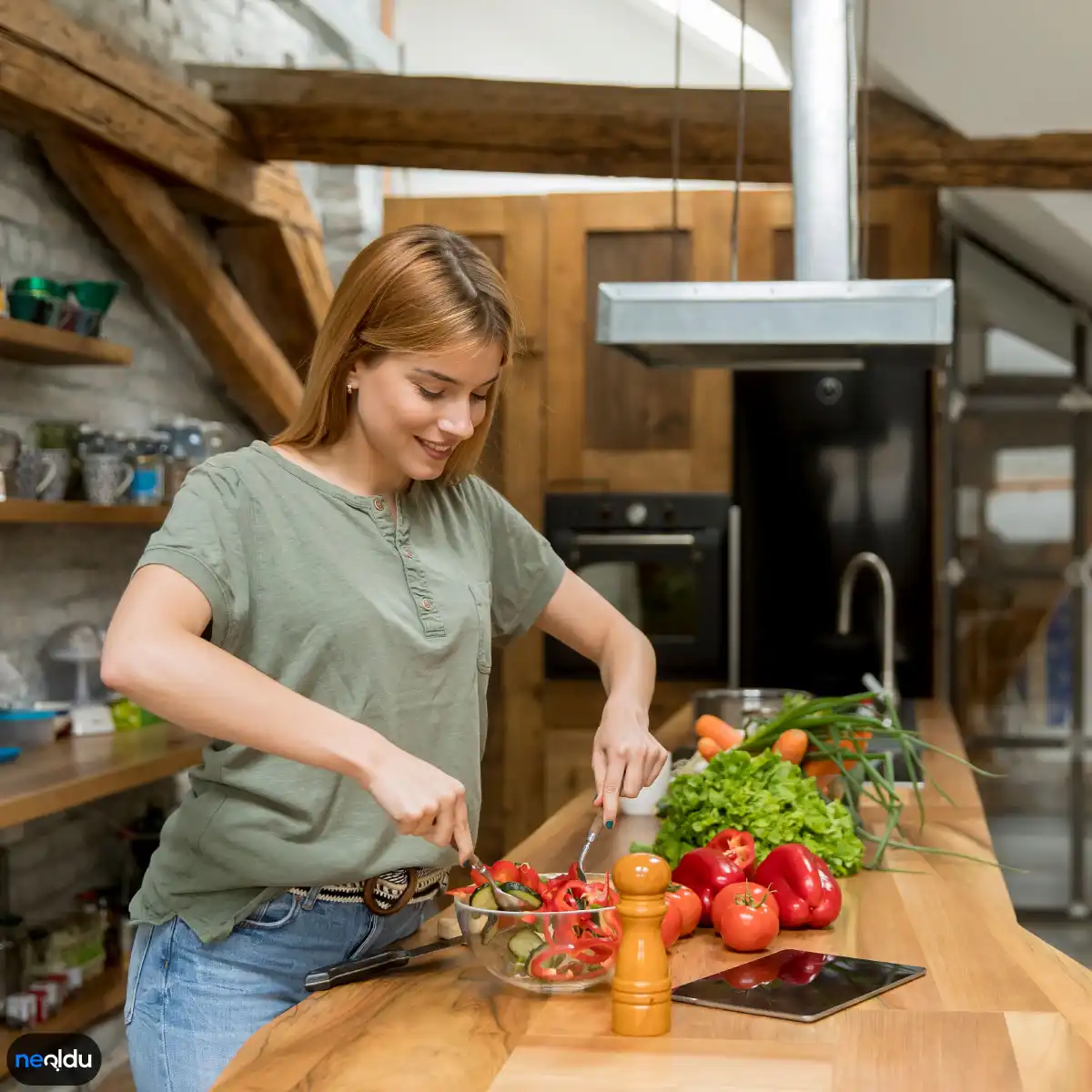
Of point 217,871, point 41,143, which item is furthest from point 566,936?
point 41,143

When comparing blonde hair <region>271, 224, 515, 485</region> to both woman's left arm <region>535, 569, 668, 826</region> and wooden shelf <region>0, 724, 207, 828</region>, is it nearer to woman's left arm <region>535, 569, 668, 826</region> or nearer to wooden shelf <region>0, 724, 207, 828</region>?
woman's left arm <region>535, 569, 668, 826</region>

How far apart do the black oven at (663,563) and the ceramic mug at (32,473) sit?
72.5 inches

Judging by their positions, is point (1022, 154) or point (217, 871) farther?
point (1022, 154)

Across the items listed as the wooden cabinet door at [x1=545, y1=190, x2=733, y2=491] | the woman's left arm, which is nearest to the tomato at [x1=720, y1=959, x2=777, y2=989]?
the woman's left arm

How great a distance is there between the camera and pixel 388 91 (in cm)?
407

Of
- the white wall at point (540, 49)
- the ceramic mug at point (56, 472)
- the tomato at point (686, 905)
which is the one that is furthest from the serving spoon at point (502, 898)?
the white wall at point (540, 49)

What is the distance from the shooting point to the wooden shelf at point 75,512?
331 cm

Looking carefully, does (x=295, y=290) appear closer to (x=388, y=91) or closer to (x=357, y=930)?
(x=388, y=91)

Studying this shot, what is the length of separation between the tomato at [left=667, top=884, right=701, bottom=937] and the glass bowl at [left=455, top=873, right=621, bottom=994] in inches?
8.8

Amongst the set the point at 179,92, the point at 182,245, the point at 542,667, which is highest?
the point at 179,92

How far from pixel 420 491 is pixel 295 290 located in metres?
3.04

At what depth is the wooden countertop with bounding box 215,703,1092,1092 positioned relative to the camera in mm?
1336

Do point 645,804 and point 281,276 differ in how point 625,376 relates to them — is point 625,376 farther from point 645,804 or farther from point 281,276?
point 645,804

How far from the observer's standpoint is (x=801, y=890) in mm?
1854
